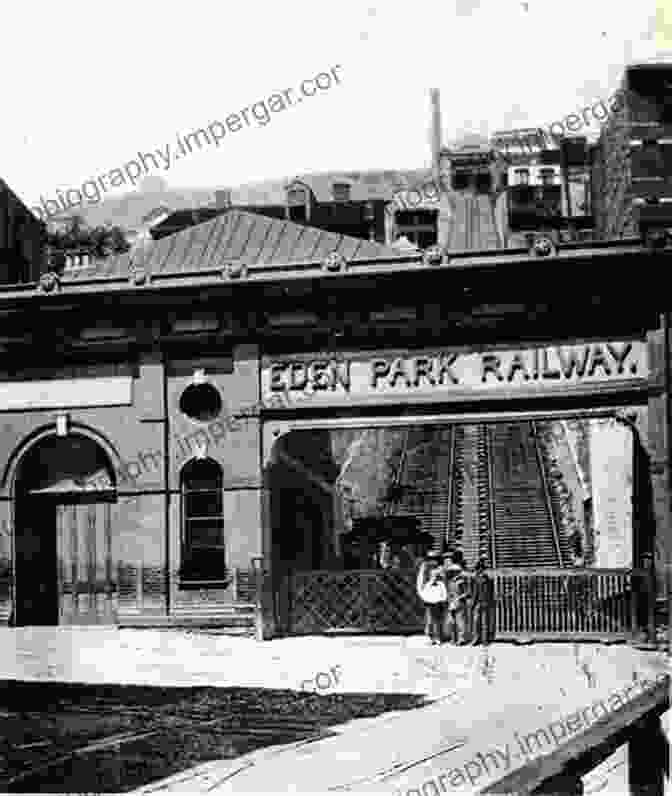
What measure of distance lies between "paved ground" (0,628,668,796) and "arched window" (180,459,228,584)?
3.72 feet

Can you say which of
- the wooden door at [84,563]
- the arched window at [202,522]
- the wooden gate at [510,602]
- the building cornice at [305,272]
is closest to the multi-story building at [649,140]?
the building cornice at [305,272]

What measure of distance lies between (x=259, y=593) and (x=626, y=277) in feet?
24.0

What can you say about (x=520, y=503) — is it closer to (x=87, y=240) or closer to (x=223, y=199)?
(x=223, y=199)

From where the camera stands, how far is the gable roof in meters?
26.1

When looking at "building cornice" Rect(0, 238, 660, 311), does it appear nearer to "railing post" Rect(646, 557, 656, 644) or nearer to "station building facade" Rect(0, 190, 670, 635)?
"station building facade" Rect(0, 190, 670, 635)

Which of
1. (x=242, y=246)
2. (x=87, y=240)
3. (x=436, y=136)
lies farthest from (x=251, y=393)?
(x=436, y=136)

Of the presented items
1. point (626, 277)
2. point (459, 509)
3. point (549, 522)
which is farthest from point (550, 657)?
point (459, 509)

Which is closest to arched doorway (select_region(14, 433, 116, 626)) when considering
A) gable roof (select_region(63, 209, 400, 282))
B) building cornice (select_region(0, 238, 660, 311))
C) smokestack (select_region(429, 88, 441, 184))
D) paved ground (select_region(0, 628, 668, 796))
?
paved ground (select_region(0, 628, 668, 796))

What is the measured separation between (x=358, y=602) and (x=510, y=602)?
7.62ft

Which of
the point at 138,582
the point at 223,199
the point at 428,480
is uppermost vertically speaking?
the point at 223,199

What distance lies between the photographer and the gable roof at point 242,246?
85.6 feet

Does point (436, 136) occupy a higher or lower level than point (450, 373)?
higher

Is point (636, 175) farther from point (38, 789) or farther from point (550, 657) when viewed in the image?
point (38, 789)

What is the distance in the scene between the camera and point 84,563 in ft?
68.4
